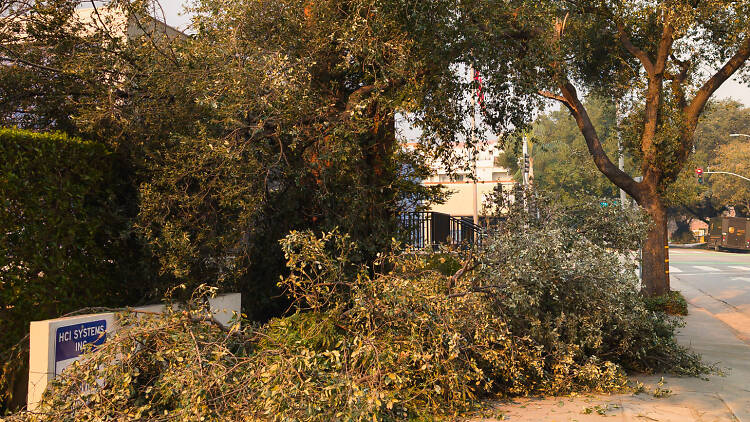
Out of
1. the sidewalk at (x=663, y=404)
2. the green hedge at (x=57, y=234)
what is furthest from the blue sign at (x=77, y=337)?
the sidewalk at (x=663, y=404)

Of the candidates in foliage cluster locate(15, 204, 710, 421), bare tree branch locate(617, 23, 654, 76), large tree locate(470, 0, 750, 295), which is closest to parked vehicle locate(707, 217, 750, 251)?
large tree locate(470, 0, 750, 295)

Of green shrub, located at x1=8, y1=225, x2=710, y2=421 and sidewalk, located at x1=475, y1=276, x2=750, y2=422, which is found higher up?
A: green shrub, located at x1=8, y1=225, x2=710, y2=421

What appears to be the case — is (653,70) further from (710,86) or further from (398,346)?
(398,346)

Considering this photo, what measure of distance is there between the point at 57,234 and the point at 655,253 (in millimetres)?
13768

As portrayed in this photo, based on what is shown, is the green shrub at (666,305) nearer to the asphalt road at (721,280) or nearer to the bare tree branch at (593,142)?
the asphalt road at (721,280)

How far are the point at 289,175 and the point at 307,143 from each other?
20.2 inches

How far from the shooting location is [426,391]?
6191 millimetres

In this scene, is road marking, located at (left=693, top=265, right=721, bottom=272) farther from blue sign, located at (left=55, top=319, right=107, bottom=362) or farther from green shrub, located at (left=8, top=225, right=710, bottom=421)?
blue sign, located at (left=55, top=319, right=107, bottom=362)

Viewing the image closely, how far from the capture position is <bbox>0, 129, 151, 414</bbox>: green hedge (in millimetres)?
6000

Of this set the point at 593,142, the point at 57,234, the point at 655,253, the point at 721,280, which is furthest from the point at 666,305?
the point at 57,234

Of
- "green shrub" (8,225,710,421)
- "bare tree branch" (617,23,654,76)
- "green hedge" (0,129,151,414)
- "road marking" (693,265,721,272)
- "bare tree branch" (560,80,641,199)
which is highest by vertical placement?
"bare tree branch" (617,23,654,76)

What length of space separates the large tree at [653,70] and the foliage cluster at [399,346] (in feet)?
21.9

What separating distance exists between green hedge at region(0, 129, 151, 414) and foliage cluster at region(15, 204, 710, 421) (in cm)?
113

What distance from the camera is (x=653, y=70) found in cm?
1468
